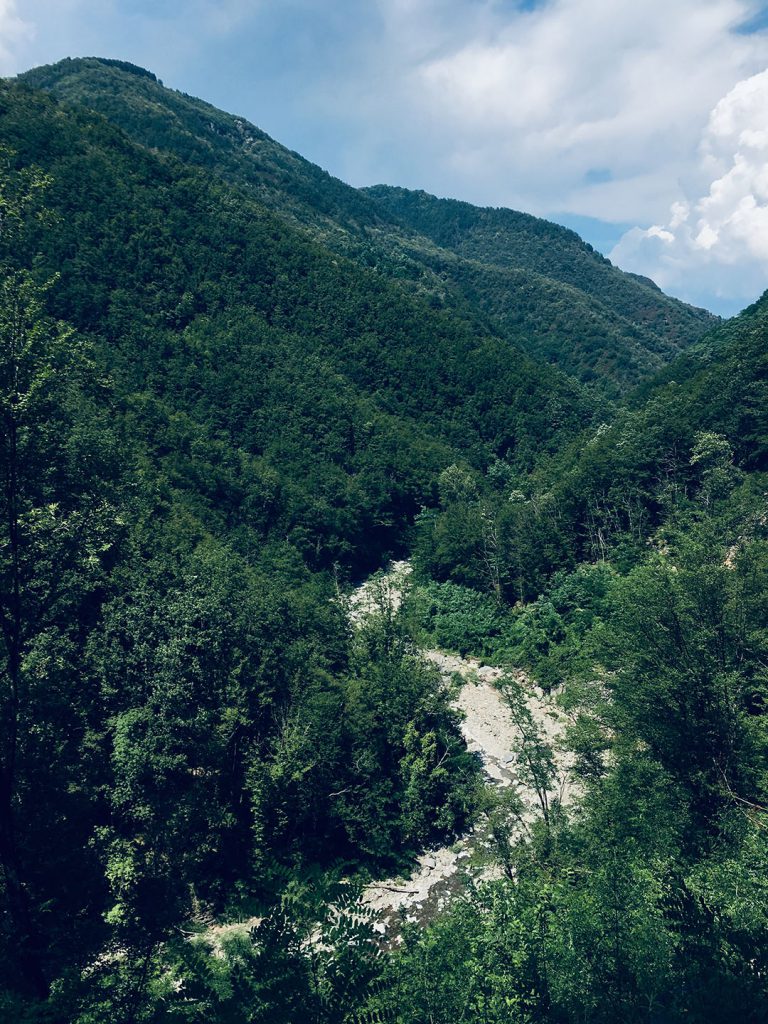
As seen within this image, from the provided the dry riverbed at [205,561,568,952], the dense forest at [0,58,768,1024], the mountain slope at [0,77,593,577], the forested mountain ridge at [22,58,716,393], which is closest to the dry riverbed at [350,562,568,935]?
the dry riverbed at [205,561,568,952]

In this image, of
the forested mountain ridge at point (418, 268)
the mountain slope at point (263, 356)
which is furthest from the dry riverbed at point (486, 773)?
the forested mountain ridge at point (418, 268)

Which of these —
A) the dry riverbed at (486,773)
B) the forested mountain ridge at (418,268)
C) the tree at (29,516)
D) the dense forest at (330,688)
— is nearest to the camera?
the tree at (29,516)

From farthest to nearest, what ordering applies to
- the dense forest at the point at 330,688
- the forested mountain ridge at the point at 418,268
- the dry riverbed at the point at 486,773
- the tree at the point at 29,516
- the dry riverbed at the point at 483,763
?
the forested mountain ridge at the point at 418,268 → the dry riverbed at the point at 483,763 → the dry riverbed at the point at 486,773 → the dense forest at the point at 330,688 → the tree at the point at 29,516

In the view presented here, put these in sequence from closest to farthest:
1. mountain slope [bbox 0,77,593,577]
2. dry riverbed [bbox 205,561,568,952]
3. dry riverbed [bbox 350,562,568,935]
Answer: dry riverbed [bbox 205,561,568,952] → dry riverbed [bbox 350,562,568,935] → mountain slope [bbox 0,77,593,577]

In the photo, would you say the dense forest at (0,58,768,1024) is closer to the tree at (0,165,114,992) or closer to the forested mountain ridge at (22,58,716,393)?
the tree at (0,165,114,992)

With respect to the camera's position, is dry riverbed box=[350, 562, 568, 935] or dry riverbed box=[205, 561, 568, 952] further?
dry riverbed box=[350, 562, 568, 935]

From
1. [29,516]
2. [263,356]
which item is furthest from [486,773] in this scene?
[263,356]

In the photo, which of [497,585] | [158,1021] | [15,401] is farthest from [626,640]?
[497,585]

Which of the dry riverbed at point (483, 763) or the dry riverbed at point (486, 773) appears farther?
the dry riverbed at point (483, 763)

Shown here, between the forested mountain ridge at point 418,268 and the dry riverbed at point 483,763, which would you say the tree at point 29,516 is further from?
the forested mountain ridge at point 418,268
